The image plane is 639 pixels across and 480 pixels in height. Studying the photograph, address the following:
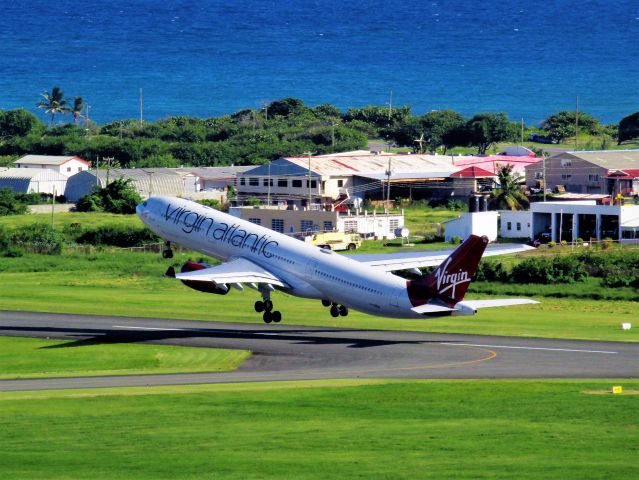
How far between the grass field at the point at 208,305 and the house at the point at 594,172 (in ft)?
212

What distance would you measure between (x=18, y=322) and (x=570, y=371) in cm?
4400

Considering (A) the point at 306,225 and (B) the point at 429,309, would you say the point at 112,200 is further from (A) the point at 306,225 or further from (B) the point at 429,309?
(B) the point at 429,309

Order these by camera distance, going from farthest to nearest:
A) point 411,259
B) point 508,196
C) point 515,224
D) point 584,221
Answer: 1. point 508,196
2. point 515,224
3. point 584,221
4. point 411,259

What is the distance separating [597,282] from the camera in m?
126

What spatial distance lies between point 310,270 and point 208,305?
23.3 metres

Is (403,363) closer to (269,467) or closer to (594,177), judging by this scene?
(269,467)

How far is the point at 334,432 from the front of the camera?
61750 millimetres

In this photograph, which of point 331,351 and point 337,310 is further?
point 337,310

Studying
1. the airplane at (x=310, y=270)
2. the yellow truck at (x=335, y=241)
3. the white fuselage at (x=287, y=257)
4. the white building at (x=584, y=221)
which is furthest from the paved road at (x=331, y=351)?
the white building at (x=584, y=221)

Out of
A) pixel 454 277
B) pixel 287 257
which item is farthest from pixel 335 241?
pixel 454 277

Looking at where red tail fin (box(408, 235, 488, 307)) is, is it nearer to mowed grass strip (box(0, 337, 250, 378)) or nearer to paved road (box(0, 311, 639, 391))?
paved road (box(0, 311, 639, 391))

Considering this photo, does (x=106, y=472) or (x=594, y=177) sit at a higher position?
(x=594, y=177)

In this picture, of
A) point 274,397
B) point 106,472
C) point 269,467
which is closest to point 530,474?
point 269,467

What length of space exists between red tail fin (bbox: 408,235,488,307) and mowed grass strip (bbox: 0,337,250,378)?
41.6ft
